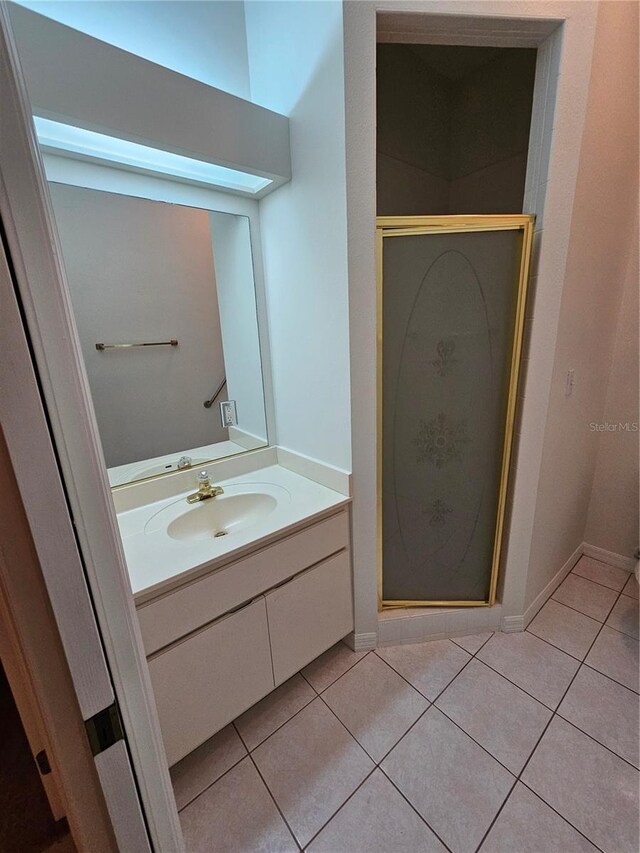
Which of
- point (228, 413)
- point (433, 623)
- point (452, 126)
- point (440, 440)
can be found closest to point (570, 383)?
point (440, 440)

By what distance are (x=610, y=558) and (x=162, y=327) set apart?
2791mm

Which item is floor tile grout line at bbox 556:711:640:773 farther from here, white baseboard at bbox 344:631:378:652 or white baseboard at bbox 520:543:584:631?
white baseboard at bbox 344:631:378:652

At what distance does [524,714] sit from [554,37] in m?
2.37

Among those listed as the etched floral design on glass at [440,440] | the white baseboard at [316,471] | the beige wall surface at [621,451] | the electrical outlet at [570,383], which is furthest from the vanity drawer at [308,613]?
the beige wall surface at [621,451]

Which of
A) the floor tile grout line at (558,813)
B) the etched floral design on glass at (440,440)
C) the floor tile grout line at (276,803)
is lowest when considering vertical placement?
the floor tile grout line at (276,803)

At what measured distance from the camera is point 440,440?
1.46 metres

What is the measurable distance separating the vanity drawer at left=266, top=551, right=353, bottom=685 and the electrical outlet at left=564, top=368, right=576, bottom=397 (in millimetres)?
1180

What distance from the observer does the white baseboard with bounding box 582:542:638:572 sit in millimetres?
2045

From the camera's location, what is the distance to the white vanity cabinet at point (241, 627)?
1.03 metres

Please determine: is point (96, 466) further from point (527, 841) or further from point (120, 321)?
point (527, 841)

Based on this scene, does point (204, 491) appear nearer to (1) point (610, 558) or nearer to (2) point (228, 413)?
(2) point (228, 413)

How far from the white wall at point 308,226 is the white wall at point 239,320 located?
100 millimetres

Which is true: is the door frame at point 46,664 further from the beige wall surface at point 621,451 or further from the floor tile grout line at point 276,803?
the beige wall surface at point 621,451

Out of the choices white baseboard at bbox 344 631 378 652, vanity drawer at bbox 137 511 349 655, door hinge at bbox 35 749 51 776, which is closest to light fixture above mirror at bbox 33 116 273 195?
vanity drawer at bbox 137 511 349 655
